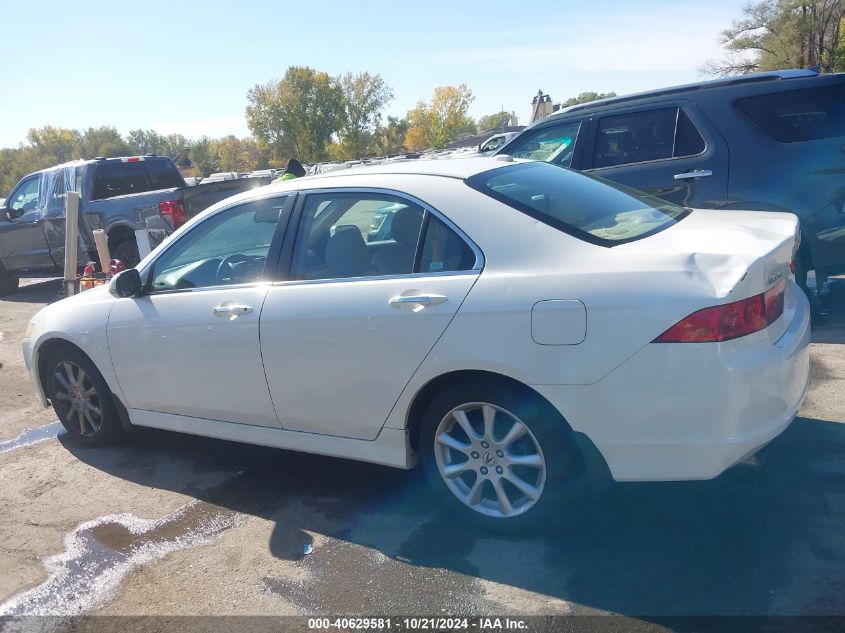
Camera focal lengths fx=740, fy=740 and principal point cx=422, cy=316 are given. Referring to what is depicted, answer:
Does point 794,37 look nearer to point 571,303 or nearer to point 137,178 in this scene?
point 137,178

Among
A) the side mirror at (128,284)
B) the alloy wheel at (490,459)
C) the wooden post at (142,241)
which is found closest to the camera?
the alloy wheel at (490,459)

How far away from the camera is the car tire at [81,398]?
484 centimetres

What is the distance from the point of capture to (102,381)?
4.79m

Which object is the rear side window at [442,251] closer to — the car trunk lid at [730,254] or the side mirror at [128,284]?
the car trunk lid at [730,254]

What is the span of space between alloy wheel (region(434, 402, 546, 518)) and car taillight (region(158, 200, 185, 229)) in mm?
7829

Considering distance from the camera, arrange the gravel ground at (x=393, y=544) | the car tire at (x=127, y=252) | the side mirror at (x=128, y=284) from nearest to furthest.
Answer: the gravel ground at (x=393, y=544) → the side mirror at (x=128, y=284) → the car tire at (x=127, y=252)

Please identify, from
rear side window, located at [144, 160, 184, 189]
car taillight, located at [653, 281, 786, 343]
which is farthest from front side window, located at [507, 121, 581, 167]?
rear side window, located at [144, 160, 184, 189]

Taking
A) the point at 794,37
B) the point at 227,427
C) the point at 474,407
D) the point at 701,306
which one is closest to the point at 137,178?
the point at 227,427

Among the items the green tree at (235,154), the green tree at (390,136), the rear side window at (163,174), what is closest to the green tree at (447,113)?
the green tree at (390,136)

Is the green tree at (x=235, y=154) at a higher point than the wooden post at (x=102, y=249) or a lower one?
higher

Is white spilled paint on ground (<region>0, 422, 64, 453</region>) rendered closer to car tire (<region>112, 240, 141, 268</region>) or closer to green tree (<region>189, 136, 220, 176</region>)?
car tire (<region>112, 240, 141, 268</region>)

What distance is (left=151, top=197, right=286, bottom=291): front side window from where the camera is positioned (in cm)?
418

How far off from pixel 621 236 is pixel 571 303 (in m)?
0.56

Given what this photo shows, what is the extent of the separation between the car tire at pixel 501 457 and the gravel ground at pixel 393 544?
158 mm
